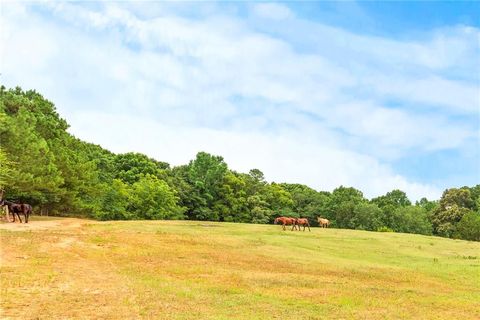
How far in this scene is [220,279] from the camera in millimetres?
21469

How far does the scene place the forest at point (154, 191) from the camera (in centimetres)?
4934

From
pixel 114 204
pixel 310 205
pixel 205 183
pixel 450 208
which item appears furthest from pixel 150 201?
pixel 450 208

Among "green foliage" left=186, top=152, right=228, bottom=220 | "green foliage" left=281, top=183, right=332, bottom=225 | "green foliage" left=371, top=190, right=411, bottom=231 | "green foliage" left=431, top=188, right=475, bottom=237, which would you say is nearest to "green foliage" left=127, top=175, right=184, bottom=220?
"green foliage" left=186, top=152, right=228, bottom=220

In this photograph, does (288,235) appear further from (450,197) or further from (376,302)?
(450,197)

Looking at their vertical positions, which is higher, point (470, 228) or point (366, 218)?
point (366, 218)

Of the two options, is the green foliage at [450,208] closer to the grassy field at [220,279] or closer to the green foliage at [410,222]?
the green foliage at [410,222]

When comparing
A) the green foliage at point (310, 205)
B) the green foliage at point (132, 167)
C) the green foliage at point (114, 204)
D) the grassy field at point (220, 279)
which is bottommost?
the grassy field at point (220, 279)

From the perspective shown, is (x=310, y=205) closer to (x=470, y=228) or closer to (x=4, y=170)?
(x=470, y=228)

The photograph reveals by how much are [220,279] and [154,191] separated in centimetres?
5959

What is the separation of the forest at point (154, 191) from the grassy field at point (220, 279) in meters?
14.4

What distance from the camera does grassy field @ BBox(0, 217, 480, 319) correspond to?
1545 centimetres

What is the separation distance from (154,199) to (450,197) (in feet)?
234

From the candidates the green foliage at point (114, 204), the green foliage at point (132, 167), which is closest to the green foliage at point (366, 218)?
the green foliage at point (132, 167)

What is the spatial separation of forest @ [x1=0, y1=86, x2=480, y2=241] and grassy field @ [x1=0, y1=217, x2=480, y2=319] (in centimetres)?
1437
